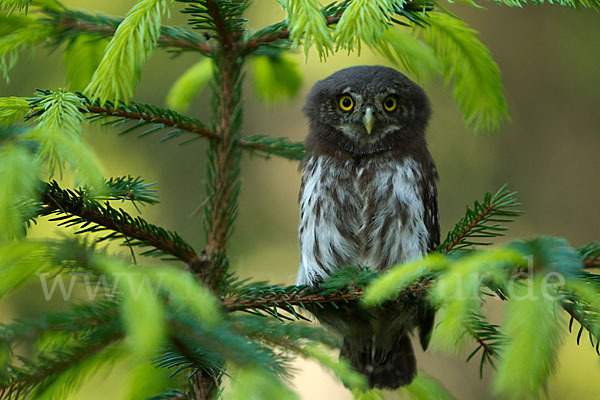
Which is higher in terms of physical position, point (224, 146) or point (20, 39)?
point (20, 39)

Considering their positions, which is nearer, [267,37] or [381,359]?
[267,37]

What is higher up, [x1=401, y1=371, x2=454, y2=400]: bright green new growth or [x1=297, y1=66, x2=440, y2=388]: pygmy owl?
[x1=297, y1=66, x2=440, y2=388]: pygmy owl

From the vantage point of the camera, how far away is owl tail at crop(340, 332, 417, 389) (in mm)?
2650

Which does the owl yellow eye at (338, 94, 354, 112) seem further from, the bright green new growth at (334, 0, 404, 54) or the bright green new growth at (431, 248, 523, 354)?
the bright green new growth at (431, 248, 523, 354)

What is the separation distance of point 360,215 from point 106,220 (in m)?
1.27

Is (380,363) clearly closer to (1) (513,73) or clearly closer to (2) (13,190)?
(2) (13,190)

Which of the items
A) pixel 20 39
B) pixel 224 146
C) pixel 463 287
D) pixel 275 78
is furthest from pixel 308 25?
pixel 275 78

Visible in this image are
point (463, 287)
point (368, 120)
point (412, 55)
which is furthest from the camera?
point (368, 120)

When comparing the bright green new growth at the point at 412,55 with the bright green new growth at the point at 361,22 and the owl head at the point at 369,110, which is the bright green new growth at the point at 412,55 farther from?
the bright green new growth at the point at 361,22

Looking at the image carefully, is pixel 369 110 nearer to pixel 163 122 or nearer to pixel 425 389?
pixel 163 122

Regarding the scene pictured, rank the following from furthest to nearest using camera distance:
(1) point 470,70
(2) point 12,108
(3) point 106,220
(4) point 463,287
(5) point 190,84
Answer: (5) point 190,84
(1) point 470,70
(3) point 106,220
(2) point 12,108
(4) point 463,287

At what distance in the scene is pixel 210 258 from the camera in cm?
209

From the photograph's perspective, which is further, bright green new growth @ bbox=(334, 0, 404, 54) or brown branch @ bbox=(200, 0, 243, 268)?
brown branch @ bbox=(200, 0, 243, 268)

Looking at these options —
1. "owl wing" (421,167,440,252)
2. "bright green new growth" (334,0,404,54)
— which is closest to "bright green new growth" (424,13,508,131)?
"owl wing" (421,167,440,252)
